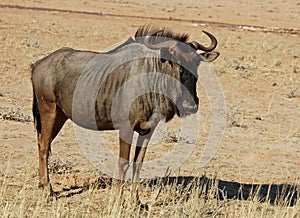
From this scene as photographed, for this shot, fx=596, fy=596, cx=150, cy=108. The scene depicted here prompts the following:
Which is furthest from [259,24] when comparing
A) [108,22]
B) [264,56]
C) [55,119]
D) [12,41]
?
[55,119]

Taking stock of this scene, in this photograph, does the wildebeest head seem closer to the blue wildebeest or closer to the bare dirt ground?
the blue wildebeest

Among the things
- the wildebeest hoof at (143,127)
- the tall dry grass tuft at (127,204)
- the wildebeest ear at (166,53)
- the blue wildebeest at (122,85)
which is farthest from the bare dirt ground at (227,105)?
the wildebeest hoof at (143,127)

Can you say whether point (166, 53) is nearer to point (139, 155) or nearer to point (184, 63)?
point (184, 63)

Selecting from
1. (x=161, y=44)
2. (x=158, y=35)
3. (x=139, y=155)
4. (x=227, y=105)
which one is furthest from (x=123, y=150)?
(x=227, y=105)

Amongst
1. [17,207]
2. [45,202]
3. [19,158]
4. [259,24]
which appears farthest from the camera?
[259,24]

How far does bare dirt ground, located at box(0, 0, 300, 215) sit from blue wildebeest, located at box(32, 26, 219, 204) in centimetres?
77

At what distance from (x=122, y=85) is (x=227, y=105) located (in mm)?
7210

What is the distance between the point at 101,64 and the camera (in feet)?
21.2

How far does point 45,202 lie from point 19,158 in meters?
1.98

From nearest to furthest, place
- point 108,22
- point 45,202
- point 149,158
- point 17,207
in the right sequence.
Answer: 1. point 17,207
2. point 45,202
3. point 149,158
4. point 108,22

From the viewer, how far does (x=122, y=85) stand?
245 inches

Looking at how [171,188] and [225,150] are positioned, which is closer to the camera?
[171,188]

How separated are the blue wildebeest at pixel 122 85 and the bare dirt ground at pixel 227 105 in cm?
77

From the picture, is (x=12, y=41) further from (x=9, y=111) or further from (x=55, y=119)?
(x=55, y=119)
